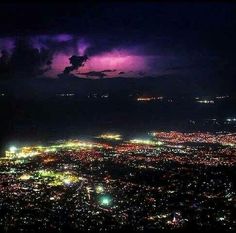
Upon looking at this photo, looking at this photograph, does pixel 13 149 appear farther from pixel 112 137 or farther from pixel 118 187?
pixel 118 187

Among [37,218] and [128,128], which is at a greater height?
[128,128]

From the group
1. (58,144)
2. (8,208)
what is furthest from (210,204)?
(58,144)

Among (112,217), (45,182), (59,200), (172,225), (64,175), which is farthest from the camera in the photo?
(64,175)

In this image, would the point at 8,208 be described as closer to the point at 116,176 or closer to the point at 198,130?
the point at 116,176

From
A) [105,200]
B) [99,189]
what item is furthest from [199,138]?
[105,200]

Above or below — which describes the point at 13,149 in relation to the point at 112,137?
below

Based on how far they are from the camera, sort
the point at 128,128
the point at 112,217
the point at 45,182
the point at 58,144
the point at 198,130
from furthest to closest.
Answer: the point at 128,128, the point at 198,130, the point at 58,144, the point at 45,182, the point at 112,217

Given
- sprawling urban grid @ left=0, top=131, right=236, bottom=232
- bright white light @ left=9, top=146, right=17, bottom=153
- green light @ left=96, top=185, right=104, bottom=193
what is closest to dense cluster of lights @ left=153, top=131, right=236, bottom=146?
sprawling urban grid @ left=0, top=131, right=236, bottom=232

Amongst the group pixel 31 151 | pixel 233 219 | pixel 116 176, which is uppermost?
pixel 31 151

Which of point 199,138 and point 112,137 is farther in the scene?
point 112,137
